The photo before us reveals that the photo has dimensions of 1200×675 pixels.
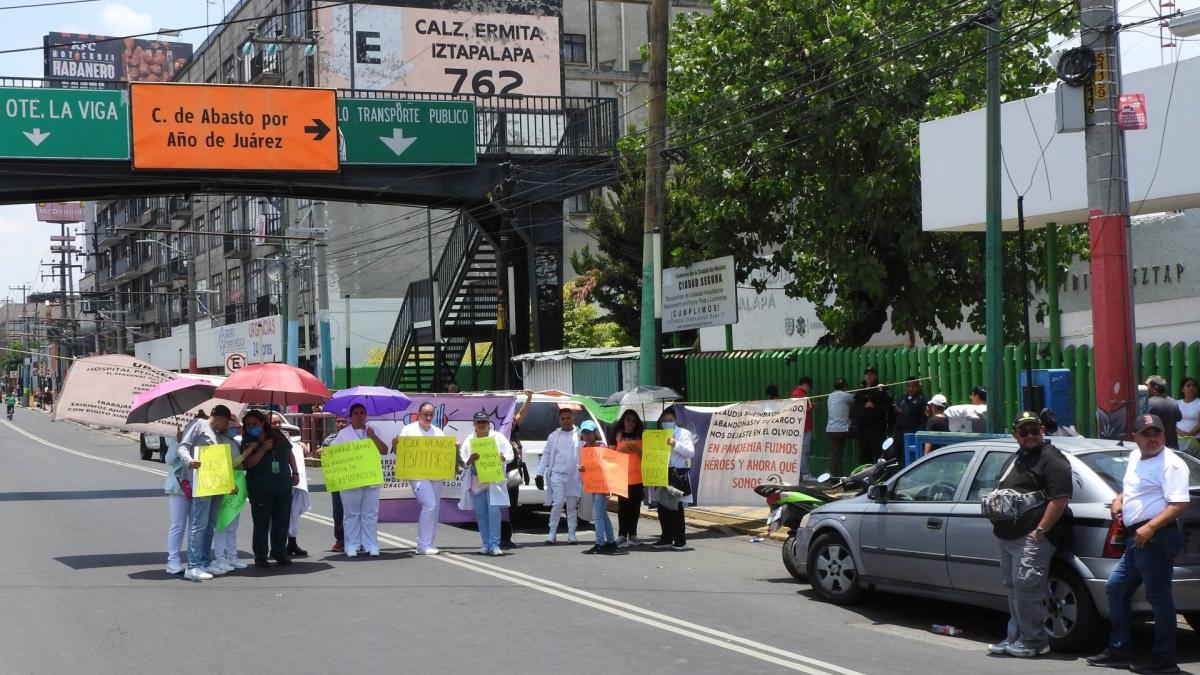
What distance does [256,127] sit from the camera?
83.3 ft

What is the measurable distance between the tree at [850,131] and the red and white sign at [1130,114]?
8436 mm

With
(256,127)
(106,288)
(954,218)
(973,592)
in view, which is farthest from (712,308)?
(106,288)

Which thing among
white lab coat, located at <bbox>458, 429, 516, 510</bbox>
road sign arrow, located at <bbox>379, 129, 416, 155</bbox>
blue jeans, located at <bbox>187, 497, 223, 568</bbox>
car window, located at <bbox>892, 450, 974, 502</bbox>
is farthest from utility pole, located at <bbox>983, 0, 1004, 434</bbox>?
road sign arrow, located at <bbox>379, 129, 416, 155</bbox>

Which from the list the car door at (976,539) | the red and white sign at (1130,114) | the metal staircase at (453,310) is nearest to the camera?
the car door at (976,539)

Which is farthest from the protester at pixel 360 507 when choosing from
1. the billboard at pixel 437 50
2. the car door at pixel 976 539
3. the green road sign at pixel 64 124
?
the billboard at pixel 437 50

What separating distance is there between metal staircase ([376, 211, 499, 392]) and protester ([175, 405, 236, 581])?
18.3 m

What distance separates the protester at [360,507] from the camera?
14000 millimetres

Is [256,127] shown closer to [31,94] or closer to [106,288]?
[31,94]

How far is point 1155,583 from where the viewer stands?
840 cm

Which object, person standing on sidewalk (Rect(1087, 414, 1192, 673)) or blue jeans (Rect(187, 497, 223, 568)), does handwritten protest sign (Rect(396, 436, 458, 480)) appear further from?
person standing on sidewalk (Rect(1087, 414, 1192, 673))

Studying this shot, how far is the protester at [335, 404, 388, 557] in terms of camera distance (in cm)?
1400

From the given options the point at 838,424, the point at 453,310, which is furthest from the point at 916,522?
the point at 453,310

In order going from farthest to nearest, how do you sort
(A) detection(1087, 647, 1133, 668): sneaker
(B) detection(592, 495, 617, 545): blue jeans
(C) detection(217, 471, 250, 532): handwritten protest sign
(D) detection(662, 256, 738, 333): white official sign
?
(D) detection(662, 256, 738, 333): white official sign < (B) detection(592, 495, 617, 545): blue jeans < (C) detection(217, 471, 250, 532): handwritten protest sign < (A) detection(1087, 647, 1133, 668): sneaker

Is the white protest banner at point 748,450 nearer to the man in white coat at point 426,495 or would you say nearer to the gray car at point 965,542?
the man in white coat at point 426,495
